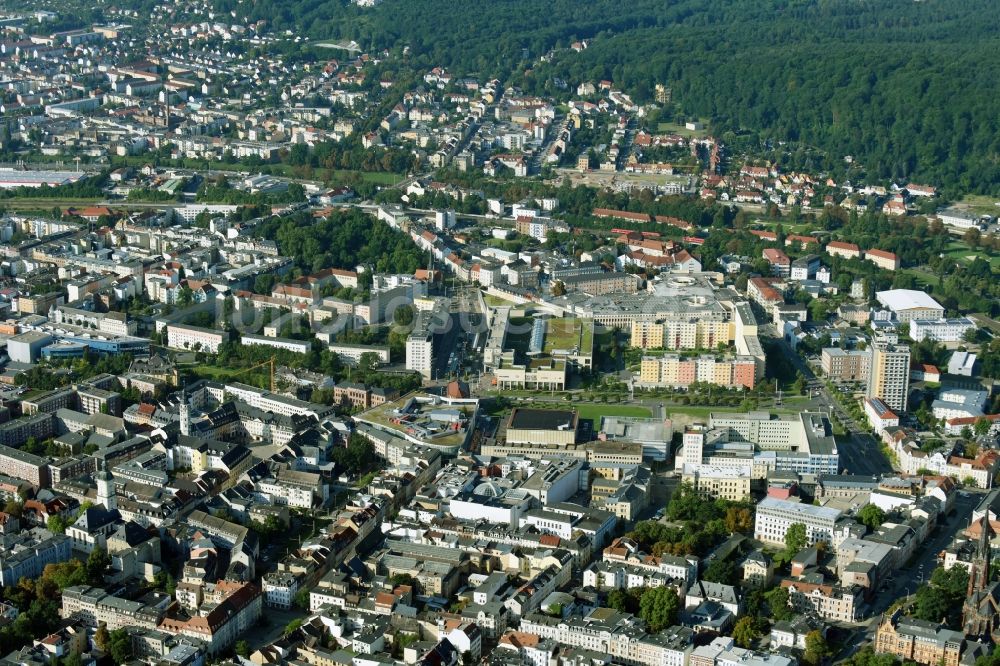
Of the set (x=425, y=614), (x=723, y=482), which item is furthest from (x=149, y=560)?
(x=723, y=482)

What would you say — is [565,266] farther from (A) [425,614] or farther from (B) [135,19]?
(B) [135,19]

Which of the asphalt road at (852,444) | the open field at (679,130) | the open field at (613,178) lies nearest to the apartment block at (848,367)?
the asphalt road at (852,444)

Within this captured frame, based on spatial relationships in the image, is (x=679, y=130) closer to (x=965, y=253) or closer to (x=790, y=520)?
(x=965, y=253)

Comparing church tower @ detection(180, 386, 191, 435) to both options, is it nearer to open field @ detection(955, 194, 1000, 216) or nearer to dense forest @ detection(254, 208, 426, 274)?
dense forest @ detection(254, 208, 426, 274)

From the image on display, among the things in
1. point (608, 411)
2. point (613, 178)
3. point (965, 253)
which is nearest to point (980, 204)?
point (965, 253)

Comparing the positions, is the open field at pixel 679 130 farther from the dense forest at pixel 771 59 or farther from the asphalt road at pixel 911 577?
the asphalt road at pixel 911 577

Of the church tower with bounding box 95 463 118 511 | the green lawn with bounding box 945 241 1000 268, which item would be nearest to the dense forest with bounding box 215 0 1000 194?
the green lawn with bounding box 945 241 1000 268

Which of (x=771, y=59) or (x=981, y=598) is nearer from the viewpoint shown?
(x=981, y=598)
